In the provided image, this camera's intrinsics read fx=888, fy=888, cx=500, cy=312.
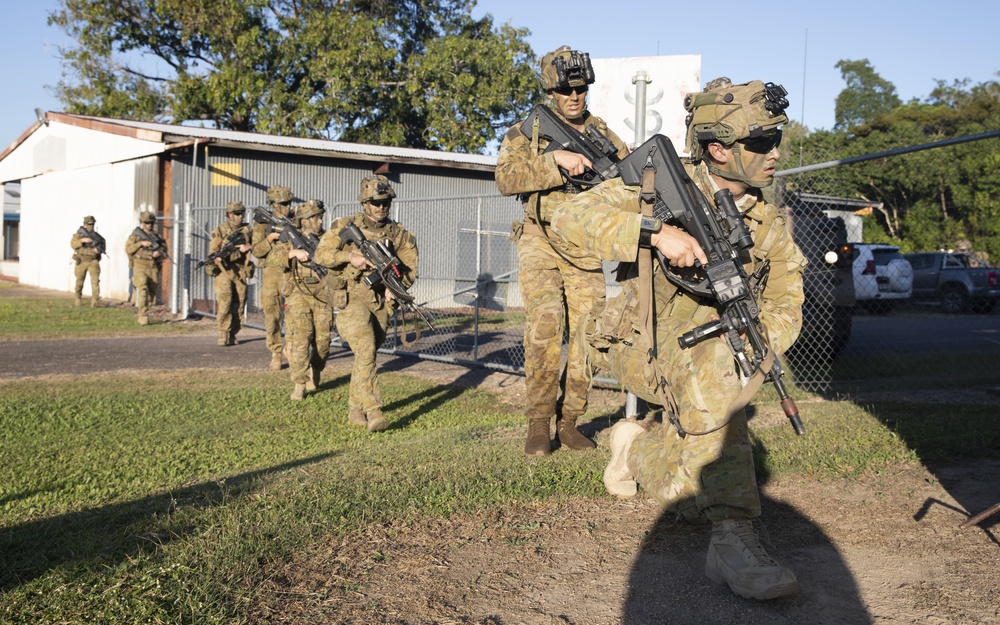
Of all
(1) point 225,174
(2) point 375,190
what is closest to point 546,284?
(2) point 375,190

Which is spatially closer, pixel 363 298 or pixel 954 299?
pixel 363 298

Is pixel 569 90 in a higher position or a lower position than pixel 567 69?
lower

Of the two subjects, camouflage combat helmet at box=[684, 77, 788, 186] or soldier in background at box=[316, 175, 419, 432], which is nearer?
camouflage combat helmet at box=[684, 77, 788, 186]

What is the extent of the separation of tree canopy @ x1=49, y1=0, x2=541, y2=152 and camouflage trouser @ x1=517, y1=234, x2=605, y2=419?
26.0 metres

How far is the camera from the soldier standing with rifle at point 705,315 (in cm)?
365

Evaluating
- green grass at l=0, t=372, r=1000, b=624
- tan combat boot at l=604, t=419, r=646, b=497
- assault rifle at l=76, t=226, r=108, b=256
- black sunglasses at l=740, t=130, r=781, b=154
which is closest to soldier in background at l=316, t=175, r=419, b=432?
green grass at l=0, t=372, r=1000, b=624

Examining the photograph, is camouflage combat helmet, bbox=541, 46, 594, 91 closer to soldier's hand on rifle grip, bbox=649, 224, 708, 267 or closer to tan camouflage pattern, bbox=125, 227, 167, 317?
soldier's hand on rifle grip, bbox=649, 224, 708, 267

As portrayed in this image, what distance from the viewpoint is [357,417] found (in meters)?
7.66

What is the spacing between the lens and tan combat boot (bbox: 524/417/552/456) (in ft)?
19.2

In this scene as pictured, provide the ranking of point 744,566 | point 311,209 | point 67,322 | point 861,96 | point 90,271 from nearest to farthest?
1. point 744,566
2. point 311,209
3. point 67,322
4. point 90,271
5. point 861,96

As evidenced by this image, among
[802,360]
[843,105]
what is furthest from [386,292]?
[843,105]

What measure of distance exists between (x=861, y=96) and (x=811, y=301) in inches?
2551

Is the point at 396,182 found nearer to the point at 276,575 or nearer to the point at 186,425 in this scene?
the point at 186,425

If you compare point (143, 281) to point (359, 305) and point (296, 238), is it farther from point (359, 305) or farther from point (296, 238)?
point (359, 305)
